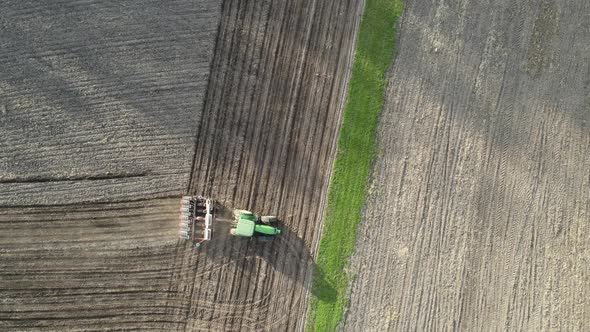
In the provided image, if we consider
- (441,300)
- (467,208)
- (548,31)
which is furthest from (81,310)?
(548,31)

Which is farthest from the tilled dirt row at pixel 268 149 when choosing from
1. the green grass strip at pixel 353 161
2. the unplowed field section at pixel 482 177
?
the unplowed field section at pixel 482 177

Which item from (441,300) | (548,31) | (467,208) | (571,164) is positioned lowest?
(441,300)

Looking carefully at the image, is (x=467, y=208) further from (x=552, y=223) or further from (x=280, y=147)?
(x=280, y=147)

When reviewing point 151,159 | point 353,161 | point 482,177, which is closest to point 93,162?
point 151,159

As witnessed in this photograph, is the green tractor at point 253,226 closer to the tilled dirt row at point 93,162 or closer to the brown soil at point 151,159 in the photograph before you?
the brown soil at point 151,159

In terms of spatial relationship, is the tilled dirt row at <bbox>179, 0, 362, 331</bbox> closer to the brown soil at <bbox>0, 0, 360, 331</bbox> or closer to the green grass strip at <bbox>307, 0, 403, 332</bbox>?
the brown soil at <bbox>0, 0, 360, 331</bbox>

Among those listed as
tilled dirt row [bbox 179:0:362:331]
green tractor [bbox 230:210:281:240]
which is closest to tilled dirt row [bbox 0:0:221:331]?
tilled dirt row [bbox 179:0:362:331]

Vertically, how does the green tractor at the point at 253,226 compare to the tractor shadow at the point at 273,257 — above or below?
above

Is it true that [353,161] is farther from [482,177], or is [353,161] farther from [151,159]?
[151,159]
